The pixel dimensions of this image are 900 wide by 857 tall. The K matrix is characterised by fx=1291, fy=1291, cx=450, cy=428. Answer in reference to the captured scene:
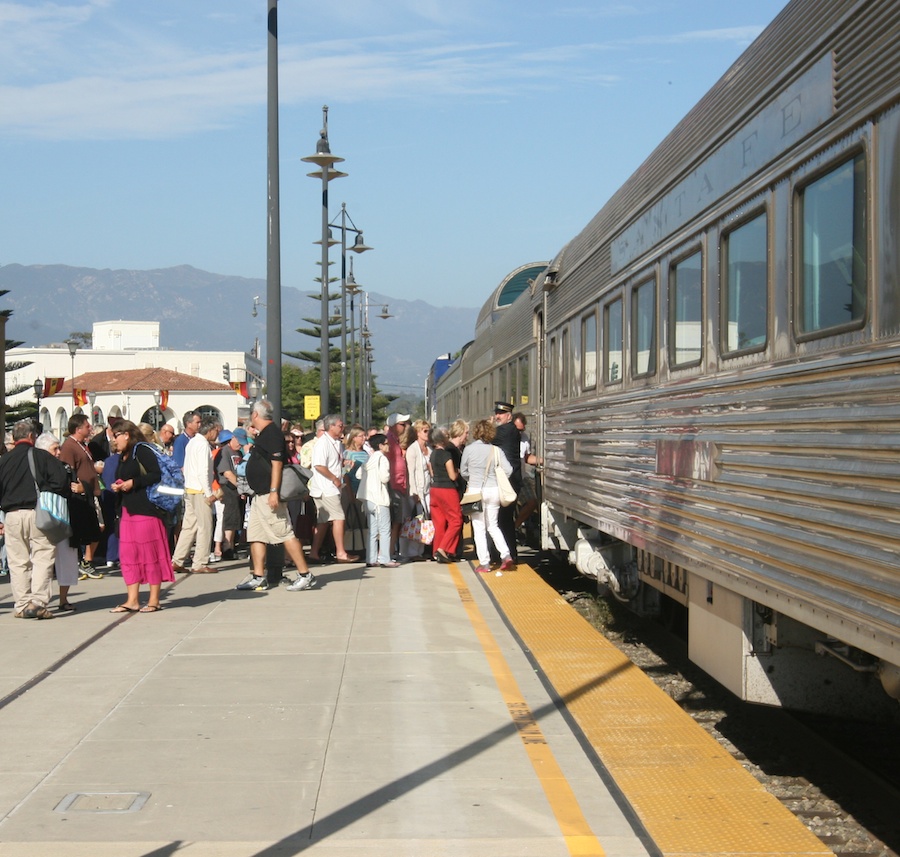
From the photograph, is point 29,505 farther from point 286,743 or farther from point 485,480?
point 485,480

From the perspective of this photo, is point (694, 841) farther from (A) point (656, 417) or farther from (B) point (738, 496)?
(A) point (656, 417)

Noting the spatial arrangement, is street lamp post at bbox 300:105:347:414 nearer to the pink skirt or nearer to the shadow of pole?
the pink skirt

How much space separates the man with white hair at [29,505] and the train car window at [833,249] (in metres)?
7.05

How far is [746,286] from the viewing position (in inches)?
246

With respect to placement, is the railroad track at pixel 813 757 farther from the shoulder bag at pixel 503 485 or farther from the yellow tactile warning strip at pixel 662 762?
the shoulder bag at pixel 503 485

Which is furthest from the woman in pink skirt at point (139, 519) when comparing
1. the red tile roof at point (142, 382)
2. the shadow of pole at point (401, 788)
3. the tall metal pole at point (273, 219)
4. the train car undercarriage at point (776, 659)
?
the red tile roof at point (142, 382)

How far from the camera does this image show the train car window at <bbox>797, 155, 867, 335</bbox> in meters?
4.73

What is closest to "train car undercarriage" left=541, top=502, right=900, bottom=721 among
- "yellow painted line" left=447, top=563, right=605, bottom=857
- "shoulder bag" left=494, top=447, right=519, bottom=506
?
"yellow painted line" left=447, top=563, right=605, bottom=857

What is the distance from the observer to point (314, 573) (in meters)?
14.5

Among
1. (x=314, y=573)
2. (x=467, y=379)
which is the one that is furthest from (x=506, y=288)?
(x=314, y=573)

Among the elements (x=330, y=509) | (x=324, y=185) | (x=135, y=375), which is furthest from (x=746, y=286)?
(x=135, y=375)

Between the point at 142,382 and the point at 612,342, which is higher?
the point at 142,382

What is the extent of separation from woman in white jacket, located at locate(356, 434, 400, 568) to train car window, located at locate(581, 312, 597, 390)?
3.79 m

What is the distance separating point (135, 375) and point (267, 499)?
94881 mm
